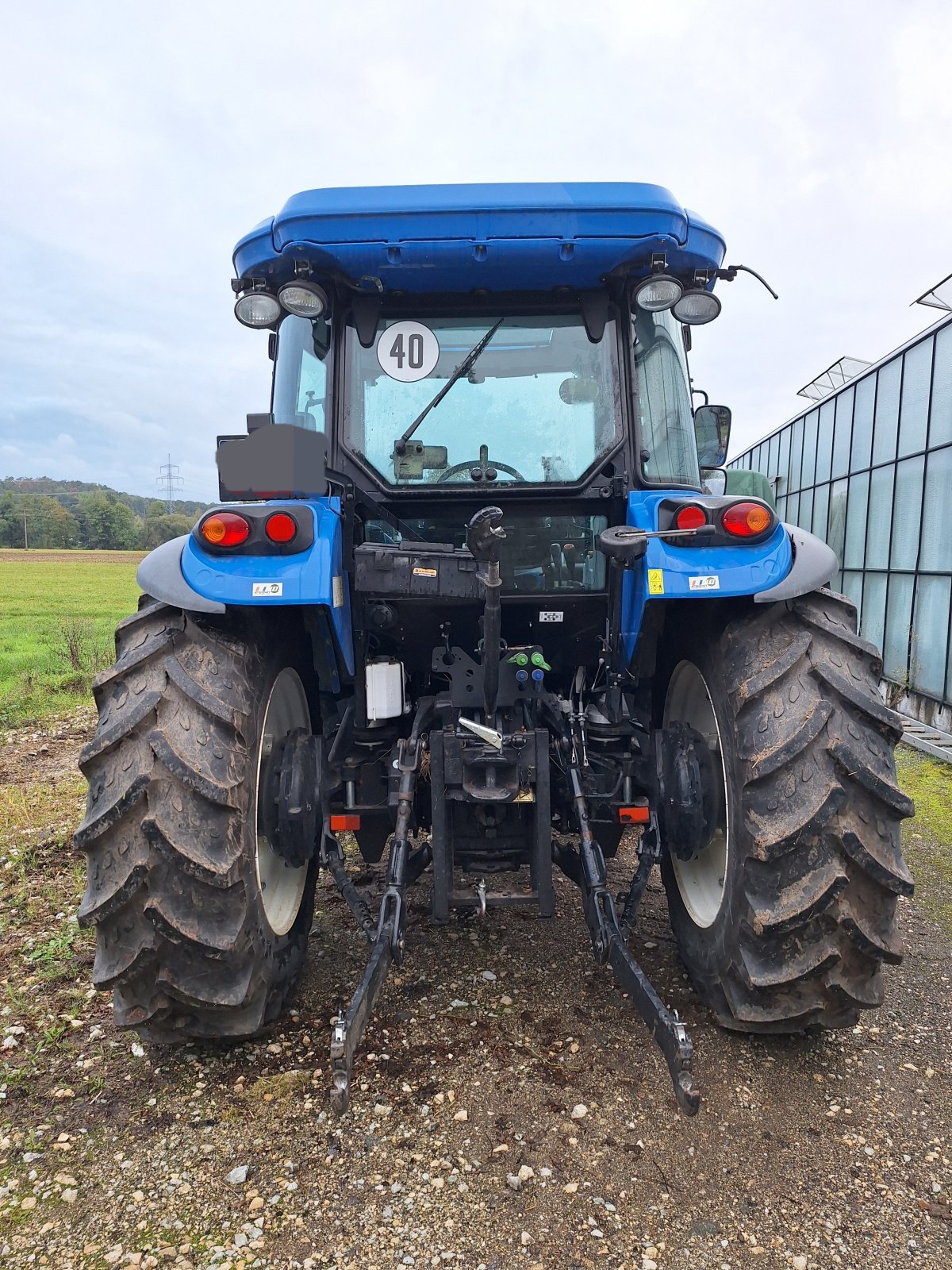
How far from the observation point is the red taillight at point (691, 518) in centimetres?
243

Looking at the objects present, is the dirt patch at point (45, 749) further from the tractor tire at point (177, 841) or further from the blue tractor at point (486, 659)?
the tractor tire at point (177, 841)

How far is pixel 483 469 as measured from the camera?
117 inches

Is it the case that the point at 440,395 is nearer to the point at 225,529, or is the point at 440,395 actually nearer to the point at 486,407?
the point at 486,407

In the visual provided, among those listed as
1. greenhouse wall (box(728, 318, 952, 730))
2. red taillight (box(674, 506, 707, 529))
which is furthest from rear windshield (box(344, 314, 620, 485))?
greenhouse wall (box(728, 318, 952, 730))

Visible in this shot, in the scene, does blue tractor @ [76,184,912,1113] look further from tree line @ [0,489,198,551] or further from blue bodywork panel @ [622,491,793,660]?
tree line @ [0,489,198,551]

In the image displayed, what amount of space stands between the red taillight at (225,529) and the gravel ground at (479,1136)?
155 centimetres

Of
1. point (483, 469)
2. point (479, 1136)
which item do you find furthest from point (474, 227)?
point (479, 1136)

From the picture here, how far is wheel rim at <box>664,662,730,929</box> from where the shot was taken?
8.87ft

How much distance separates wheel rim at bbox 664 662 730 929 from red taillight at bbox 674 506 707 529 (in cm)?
53

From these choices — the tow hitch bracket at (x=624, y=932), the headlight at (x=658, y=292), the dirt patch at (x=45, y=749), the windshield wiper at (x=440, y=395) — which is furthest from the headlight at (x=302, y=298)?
the dirt patch at (x=45, y=749)

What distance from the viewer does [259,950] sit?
2.33 meters

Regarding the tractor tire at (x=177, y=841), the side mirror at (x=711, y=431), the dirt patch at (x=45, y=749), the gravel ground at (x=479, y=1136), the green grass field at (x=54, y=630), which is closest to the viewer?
the gravel ground at (x=479, y=1136)

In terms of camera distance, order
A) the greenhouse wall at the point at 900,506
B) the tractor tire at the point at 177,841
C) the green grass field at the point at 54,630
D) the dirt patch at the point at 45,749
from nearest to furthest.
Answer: the tractor tire at the point at 177,841 < the dirt patch at the point at 45,749 < the greenhouse wall at the point at 900,506 < the green grass field at the point at 54,630

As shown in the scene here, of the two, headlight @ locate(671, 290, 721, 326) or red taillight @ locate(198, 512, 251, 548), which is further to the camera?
headlight @ locate(671, 290, 721, 326)
